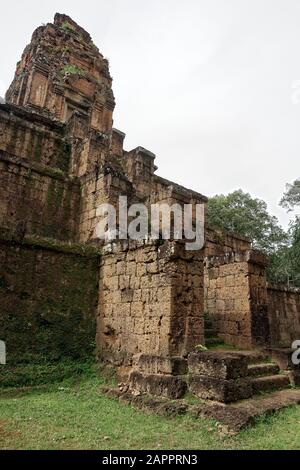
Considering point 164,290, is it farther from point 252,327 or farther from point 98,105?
point 98,105

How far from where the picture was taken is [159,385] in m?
5.79

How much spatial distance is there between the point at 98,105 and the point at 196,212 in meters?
11.1

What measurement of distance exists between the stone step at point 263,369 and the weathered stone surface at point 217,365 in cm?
93

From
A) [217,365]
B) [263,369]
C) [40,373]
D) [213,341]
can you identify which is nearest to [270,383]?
[263,369]

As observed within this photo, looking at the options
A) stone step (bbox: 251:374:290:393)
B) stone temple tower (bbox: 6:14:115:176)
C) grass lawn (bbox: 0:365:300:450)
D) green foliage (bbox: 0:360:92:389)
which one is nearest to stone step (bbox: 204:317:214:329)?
stone step (bbox: 251:374:290:393)

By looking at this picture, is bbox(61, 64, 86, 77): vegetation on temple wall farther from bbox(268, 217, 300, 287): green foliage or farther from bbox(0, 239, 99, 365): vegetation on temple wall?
bbox(0, 239, 99, 365): vegetation on temple wall

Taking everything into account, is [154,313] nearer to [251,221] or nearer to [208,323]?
[208,323]

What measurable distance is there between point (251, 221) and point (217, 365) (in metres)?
23.0

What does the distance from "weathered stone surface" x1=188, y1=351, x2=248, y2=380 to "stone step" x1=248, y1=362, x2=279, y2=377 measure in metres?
0.93

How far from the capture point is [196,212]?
14055 mm

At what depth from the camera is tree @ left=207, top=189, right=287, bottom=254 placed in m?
26.8

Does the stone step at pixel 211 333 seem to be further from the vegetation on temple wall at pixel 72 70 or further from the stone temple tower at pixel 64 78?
the vegetation on temple wall at pixel 72 70
